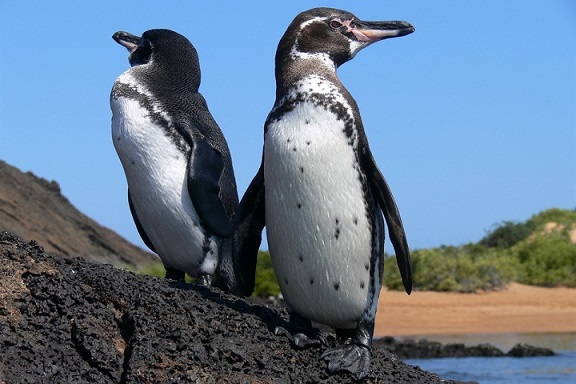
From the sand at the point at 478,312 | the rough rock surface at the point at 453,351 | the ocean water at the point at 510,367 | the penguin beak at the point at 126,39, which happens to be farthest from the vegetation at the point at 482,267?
the penguin beak at the point at 126,39

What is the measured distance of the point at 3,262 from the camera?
4793 millimetres

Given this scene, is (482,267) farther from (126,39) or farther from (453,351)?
(126,39)

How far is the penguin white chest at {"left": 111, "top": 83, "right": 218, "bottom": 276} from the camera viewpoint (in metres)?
6.06

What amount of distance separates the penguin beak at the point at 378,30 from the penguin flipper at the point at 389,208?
58 centimetres

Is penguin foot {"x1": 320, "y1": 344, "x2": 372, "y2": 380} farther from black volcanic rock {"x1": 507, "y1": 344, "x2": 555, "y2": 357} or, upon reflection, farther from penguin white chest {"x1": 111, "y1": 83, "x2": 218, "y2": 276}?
black volcanic rock {"x1": 507, "y1": 344, "x2": 555, "y2": 357}

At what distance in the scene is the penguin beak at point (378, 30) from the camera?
16.1 ft

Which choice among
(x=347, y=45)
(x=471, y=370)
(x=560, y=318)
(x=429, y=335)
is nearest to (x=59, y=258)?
(x=347, y=45)

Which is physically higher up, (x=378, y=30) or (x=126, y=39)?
(x=126, y=39)

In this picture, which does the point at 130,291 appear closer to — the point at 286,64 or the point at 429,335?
the point at 286,64

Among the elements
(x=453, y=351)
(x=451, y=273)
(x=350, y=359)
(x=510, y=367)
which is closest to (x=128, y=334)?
(x=350, y=359)

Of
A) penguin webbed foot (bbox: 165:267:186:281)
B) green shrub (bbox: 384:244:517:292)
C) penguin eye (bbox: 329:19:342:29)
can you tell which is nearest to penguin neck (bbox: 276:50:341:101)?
penguin eye (bbox: 329:19:342:29)

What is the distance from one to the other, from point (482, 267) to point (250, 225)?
16.9 meters

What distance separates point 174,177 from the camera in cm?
611

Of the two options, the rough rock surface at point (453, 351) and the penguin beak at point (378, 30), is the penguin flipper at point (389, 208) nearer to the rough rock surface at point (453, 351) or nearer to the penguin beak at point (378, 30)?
the penguin beak at point (378, 30)
